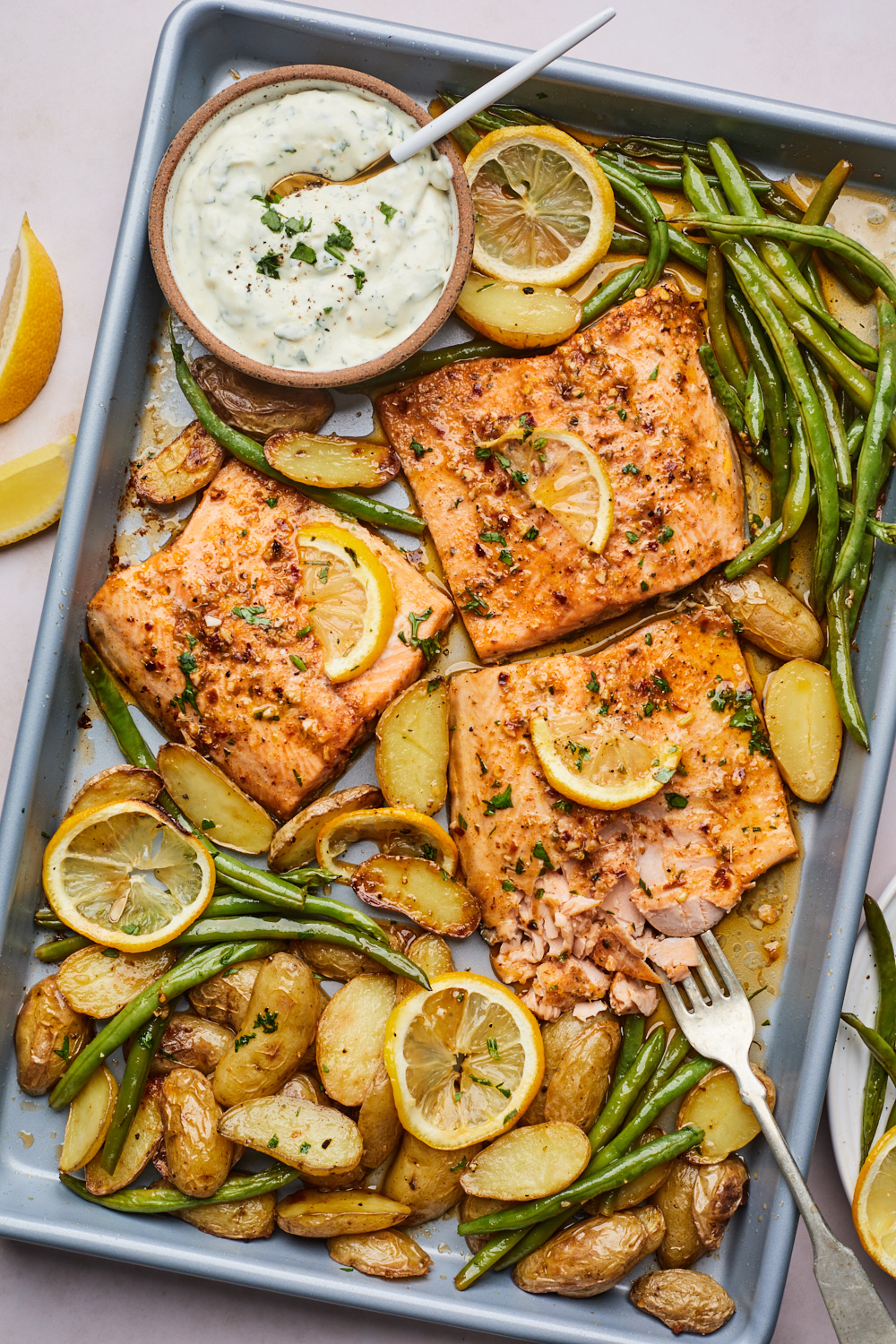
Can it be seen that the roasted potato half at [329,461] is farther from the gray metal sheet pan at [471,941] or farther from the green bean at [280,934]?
the green bean at [280,934]

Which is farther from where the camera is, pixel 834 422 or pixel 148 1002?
pixel 834 422

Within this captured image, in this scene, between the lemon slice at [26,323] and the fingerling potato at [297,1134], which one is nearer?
the fingerling potato at [297,1134]

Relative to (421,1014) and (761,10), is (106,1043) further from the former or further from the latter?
(761,10)

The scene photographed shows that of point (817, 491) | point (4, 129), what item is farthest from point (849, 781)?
point (4, 129)

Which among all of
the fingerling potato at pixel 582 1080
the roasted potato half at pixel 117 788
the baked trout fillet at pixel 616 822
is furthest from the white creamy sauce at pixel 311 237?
the fingerling potato at pixel 582 1080

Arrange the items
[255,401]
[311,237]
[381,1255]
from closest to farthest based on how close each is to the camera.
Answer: [311,237], [381,1255], [255,401]

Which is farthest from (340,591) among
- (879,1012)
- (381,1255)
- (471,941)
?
(879,1012)

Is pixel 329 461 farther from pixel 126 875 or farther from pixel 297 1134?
pixel 297 1134
